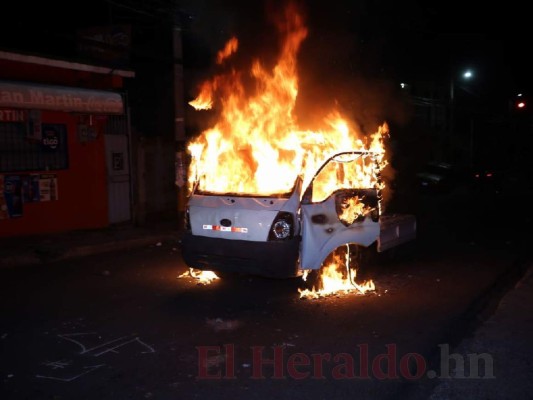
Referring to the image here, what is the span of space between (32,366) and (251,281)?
3648mm

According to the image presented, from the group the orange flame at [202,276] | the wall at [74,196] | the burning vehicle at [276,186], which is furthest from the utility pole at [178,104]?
the orange flame at [202,276]

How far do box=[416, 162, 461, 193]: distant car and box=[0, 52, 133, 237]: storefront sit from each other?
13.8 meters

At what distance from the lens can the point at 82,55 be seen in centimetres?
1315

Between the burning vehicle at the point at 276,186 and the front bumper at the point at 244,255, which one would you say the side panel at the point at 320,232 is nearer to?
the burning vehicle at the point at 276,186

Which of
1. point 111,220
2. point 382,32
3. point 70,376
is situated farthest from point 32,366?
point 382,32

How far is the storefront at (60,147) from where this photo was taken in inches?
432

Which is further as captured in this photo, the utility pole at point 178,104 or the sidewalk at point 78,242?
the utility pole at point 178,104

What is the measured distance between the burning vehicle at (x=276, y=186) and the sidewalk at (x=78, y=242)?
3.56 meters

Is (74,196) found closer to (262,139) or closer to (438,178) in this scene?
(262,139)

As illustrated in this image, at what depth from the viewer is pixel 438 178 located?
23328mm

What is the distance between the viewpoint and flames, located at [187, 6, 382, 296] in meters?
7.38

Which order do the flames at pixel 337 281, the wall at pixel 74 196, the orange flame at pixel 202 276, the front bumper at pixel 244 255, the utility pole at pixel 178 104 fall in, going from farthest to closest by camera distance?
the utility pole at pixel 178 104, the wall at pixel 74 196, the orange flame at pixel 202 276, the flames at pixel 337 281, the front bumper at pixel 244 255

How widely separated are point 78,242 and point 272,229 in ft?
18.5

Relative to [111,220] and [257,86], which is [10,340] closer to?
A: [257,86]
